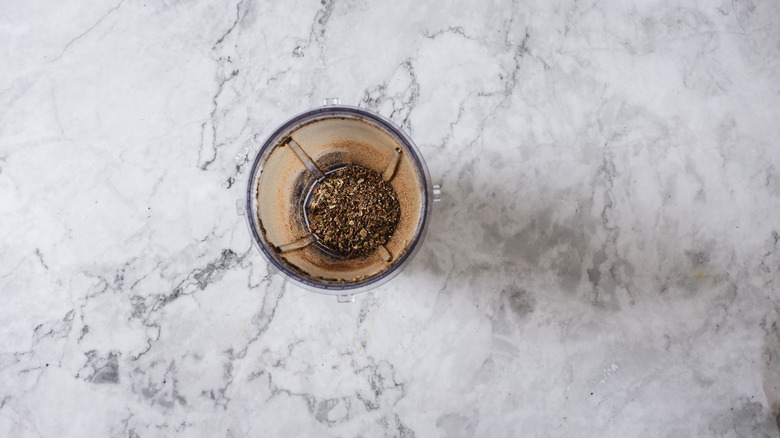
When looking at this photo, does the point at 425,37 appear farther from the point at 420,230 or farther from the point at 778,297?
the point at 778,297

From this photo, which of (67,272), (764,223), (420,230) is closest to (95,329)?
(67,272)

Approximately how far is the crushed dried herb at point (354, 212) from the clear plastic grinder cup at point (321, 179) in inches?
0.5

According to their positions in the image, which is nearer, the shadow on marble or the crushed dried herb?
Result: the crushed dried herb

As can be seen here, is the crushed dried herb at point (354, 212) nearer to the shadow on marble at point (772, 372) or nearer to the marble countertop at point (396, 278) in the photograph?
the marble countertop at point (396, 278)

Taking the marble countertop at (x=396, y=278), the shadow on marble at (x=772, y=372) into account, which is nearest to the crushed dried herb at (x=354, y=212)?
the marble countertop at (x=396, y=278)

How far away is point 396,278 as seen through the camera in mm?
1009

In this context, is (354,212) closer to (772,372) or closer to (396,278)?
(396,278)

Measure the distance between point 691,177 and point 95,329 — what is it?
1.24 meters

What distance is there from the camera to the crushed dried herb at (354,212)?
925 mm

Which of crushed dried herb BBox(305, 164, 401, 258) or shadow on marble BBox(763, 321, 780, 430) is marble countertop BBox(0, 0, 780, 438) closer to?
shadow on marble BBox(763, 321, 780, 430)

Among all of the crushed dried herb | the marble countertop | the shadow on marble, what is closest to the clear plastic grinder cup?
the crushed dried herb

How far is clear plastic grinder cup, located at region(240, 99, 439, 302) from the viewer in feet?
2.74

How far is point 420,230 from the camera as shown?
846 mm

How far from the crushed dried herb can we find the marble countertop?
124 millimetres
